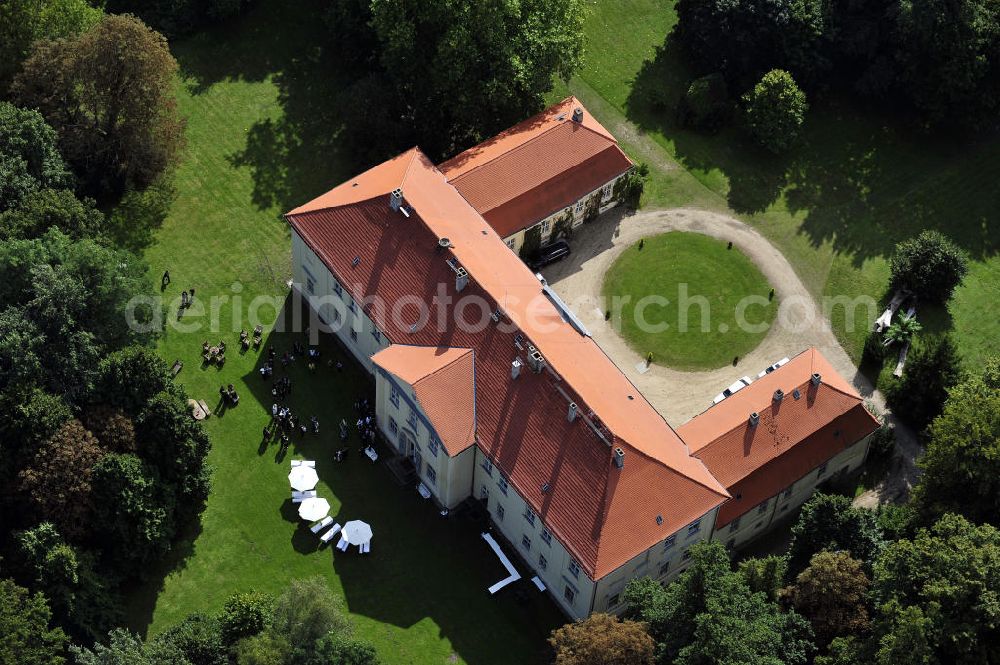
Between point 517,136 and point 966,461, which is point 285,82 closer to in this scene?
point 517,136

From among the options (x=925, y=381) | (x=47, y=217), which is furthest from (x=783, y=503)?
(x=47, y=217)

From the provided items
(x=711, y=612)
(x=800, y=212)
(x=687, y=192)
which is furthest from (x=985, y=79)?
(x=711, y=612)

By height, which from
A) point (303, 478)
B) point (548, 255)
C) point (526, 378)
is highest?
point (303, 478)

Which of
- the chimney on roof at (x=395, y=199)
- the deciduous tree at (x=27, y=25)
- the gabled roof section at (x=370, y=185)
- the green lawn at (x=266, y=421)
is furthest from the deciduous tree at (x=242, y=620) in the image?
the deciduous tree at (x=27, y=25)

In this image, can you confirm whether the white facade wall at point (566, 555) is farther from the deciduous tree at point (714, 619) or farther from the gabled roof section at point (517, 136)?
the gabled roof section at point (517, 136)

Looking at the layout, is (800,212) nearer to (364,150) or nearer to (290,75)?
(364,150)

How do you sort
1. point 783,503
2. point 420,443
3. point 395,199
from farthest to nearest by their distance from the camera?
point 395,199
point 783,503
point 420,443
